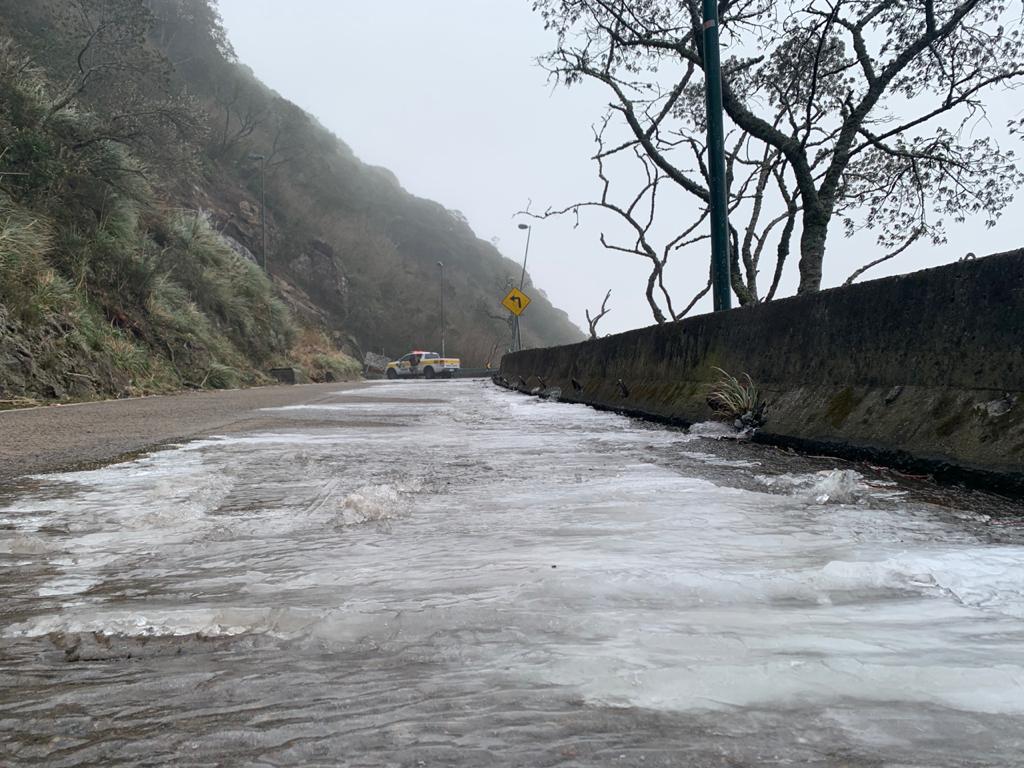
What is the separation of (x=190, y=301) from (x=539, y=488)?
19.6 meters

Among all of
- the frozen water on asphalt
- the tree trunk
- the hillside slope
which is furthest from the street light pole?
the hillside slope

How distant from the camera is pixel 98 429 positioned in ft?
19.9

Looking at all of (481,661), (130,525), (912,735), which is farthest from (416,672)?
(130,525)

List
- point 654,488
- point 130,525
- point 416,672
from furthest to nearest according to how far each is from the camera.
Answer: point 654,488 < point 130,525 < point 416,672

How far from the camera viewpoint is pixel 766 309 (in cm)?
591

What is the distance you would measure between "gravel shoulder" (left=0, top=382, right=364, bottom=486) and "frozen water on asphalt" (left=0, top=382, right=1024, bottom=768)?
1.35m

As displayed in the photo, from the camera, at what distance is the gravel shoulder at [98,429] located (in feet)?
13.7

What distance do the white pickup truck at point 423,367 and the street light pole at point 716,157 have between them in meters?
39.4

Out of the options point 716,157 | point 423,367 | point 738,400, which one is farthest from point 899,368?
point 423,367

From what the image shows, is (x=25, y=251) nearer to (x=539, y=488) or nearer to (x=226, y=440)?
(x=226, y=440)

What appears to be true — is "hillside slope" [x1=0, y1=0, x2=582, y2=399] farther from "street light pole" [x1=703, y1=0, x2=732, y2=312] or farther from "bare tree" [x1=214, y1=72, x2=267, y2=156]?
"street light pole" [x1=703, y1=0, x2=732, y2=312]

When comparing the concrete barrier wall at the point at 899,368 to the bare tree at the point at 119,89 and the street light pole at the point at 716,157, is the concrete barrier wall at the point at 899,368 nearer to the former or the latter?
the street light pole at the point at 716,157

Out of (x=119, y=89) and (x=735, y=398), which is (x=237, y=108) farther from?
(x=735, y=398)

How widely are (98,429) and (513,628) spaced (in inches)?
224
